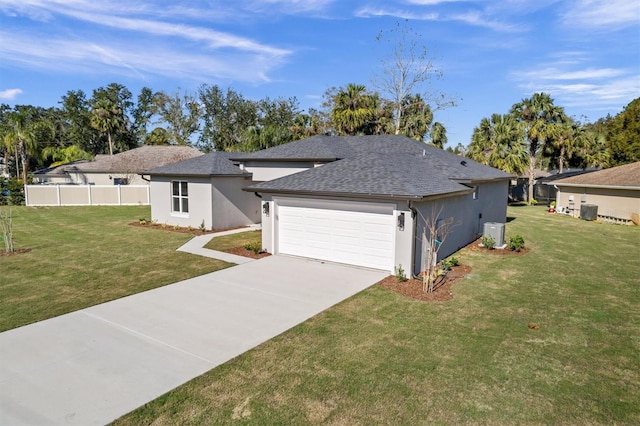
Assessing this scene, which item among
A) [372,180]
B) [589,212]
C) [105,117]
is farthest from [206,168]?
[105,117]

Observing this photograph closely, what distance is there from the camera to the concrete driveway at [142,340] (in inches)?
179

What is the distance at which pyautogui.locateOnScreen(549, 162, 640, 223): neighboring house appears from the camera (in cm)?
2188

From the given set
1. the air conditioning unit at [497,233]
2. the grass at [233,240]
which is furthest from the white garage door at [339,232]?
the air conditioning unit at [497,233]

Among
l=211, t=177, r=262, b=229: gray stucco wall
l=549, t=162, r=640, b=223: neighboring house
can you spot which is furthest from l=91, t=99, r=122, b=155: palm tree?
l=549, t=162, r=640, b=223: neighboring house

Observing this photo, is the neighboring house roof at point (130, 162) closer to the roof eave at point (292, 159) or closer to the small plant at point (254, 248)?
the roof eave at point (292, 159)

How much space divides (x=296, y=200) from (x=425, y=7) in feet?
42.0

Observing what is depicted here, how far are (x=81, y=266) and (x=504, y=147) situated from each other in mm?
31448

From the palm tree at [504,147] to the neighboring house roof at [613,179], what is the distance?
4.71m

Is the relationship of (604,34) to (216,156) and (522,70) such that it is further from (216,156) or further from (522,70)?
(216,156)

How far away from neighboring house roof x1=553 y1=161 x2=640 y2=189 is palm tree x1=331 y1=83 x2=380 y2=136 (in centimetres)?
1490

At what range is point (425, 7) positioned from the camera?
17.9m

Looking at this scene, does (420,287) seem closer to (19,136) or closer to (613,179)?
(613,179)

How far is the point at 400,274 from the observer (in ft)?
32.3

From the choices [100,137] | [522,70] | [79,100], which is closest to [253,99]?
[100,137]
